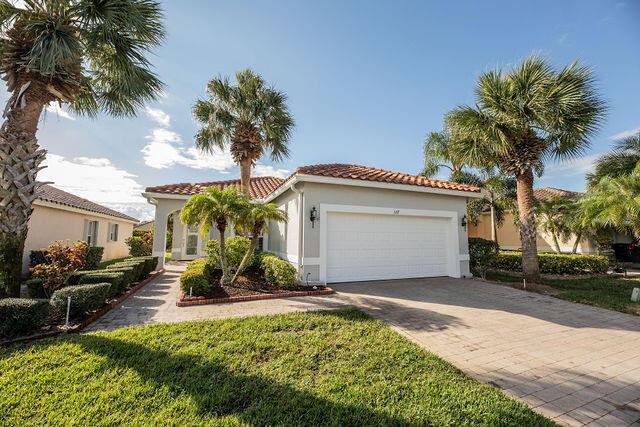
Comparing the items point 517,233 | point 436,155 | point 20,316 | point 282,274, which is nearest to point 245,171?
point 282,274

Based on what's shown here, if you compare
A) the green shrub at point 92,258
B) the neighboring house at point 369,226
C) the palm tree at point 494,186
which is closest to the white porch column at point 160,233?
the green shrub at point 92,258

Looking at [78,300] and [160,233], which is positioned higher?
[160,233]

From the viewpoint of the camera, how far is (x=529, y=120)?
385 inches

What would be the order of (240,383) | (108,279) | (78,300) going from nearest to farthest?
(240,383) → (78,300) → (108,279)

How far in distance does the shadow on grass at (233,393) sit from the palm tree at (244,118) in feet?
28.7

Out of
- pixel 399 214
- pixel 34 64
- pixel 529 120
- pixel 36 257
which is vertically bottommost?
pixel 36 257

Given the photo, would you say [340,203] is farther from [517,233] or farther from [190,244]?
[517,233]

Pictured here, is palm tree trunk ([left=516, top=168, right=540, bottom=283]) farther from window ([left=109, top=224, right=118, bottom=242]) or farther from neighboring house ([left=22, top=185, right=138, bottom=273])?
window ([left=109, top=224, right=118, bottom=242])

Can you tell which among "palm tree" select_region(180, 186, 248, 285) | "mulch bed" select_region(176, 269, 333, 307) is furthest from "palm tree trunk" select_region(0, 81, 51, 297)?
"mulch bed" select_region(176, 269, 333, 307)

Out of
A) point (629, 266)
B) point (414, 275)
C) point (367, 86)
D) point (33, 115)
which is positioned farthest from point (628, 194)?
point (33, 115)

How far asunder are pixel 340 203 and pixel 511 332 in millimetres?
5838

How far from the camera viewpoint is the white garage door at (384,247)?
937 cm

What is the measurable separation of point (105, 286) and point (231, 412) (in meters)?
4.74

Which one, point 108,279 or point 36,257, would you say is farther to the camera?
point 36,257
